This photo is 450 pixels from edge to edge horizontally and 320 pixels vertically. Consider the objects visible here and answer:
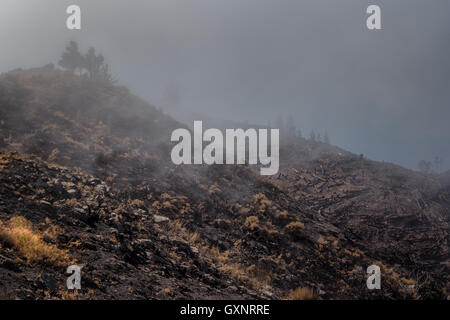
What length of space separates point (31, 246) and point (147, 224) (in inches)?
203

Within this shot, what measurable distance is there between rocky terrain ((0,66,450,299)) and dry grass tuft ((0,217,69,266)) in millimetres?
29

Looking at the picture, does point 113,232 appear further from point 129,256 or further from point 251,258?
point 251,258

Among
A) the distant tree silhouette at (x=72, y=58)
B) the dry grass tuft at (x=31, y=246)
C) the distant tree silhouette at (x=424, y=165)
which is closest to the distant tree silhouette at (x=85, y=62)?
the distant tree silhouette at (x=72, y=58)

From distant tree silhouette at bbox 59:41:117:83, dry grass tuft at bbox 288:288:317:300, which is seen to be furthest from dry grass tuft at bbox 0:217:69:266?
distant tree silhouette at bbox 59:41:117:83

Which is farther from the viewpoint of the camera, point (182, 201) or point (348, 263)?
point (182, 201)

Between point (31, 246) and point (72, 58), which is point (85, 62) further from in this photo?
point (31, 246)

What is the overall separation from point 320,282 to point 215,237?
5.84 m

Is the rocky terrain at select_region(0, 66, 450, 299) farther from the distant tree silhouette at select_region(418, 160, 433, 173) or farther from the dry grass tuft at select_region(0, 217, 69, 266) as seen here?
the distant tree silhouette at select_region(418, 160, 433, 173)

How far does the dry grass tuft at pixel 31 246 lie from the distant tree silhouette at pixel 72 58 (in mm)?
38825

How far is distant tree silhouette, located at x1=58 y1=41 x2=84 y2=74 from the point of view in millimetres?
36094

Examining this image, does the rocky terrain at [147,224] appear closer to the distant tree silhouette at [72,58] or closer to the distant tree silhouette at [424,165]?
the distant tree silhouette at [72,58]
